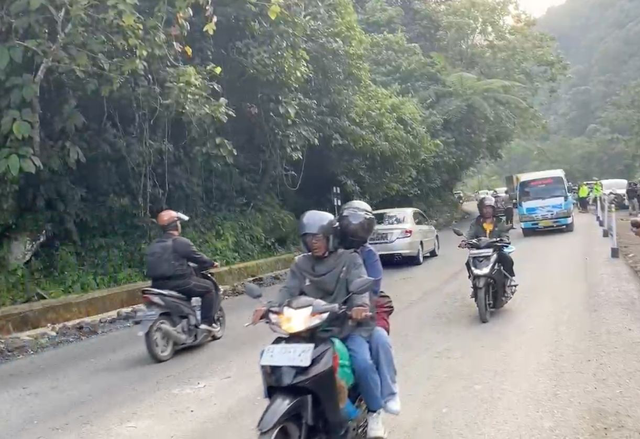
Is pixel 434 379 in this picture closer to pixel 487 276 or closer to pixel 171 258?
pixel 487 276

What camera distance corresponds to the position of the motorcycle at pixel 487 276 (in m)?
9.81

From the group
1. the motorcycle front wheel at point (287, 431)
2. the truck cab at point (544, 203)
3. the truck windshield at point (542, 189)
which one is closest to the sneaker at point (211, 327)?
the motorcycle front wheel at point (287, 431)

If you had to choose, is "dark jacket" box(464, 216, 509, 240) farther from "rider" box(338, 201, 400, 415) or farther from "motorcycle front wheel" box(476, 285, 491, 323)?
"rider" box(338, 201, 400, 415)

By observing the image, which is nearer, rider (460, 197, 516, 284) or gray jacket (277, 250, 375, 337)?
gray jacket (277, 250, 375, 337)

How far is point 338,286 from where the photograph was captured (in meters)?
5.00

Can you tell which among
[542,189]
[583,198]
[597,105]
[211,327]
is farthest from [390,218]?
[597,105]

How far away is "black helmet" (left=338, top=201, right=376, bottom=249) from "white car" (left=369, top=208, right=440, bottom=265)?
40.7 ft

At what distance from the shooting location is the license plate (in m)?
4.34

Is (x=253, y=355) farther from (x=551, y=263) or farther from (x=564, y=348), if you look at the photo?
(x=551, y=263)

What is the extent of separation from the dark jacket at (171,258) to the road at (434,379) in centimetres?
104

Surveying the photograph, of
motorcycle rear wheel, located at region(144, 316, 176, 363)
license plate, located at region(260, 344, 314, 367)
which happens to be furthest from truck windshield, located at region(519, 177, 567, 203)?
license plate, located at region(260, 344, 314, 367)

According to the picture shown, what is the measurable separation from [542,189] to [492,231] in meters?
15.6

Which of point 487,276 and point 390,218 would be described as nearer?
point 487,276

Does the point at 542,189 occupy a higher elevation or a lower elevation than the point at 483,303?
higher
